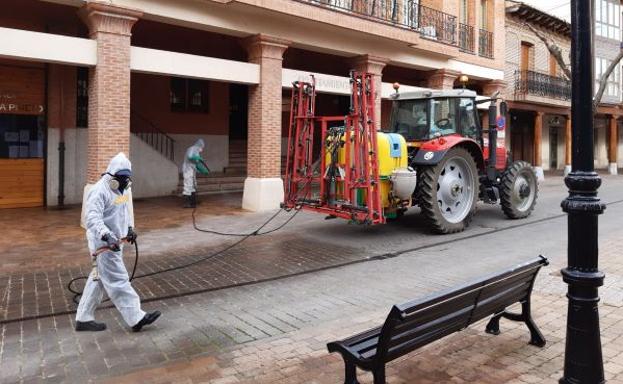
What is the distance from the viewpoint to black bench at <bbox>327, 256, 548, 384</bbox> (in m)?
3.25

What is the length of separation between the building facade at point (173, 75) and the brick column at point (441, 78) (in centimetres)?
5

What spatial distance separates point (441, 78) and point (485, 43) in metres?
4.15

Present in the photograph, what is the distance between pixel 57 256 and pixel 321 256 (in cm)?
398

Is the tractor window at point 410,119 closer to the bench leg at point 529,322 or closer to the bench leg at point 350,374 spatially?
the bench leg at point 529,322

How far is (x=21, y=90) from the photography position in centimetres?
1311

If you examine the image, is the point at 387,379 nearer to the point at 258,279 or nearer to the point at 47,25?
the point at 258,279

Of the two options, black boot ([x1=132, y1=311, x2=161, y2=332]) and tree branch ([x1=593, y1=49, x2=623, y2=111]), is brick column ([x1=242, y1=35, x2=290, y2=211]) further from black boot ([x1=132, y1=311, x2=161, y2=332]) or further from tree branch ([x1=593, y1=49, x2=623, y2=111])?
black boot ([x1=132, y1=311, x2=161, y2=332])

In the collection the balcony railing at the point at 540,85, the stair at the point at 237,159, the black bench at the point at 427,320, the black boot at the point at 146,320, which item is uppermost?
the balcony railing at the point at 540,85

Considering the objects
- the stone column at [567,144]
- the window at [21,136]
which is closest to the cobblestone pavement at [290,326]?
the window at [21,136]

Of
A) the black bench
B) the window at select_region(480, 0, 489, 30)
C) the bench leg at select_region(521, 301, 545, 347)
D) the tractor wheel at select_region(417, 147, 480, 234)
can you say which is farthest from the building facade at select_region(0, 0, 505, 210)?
the bench leg at select_region(521, 301, 545, 347)

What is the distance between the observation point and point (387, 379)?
151 inches

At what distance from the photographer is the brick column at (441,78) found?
1864cm

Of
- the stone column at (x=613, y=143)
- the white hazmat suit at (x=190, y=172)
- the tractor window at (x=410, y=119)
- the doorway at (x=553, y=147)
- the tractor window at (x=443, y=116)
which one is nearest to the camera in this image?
the tractor window at (x=443, y=116)

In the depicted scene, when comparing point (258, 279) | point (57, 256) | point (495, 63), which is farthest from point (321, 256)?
point (495, 63)
